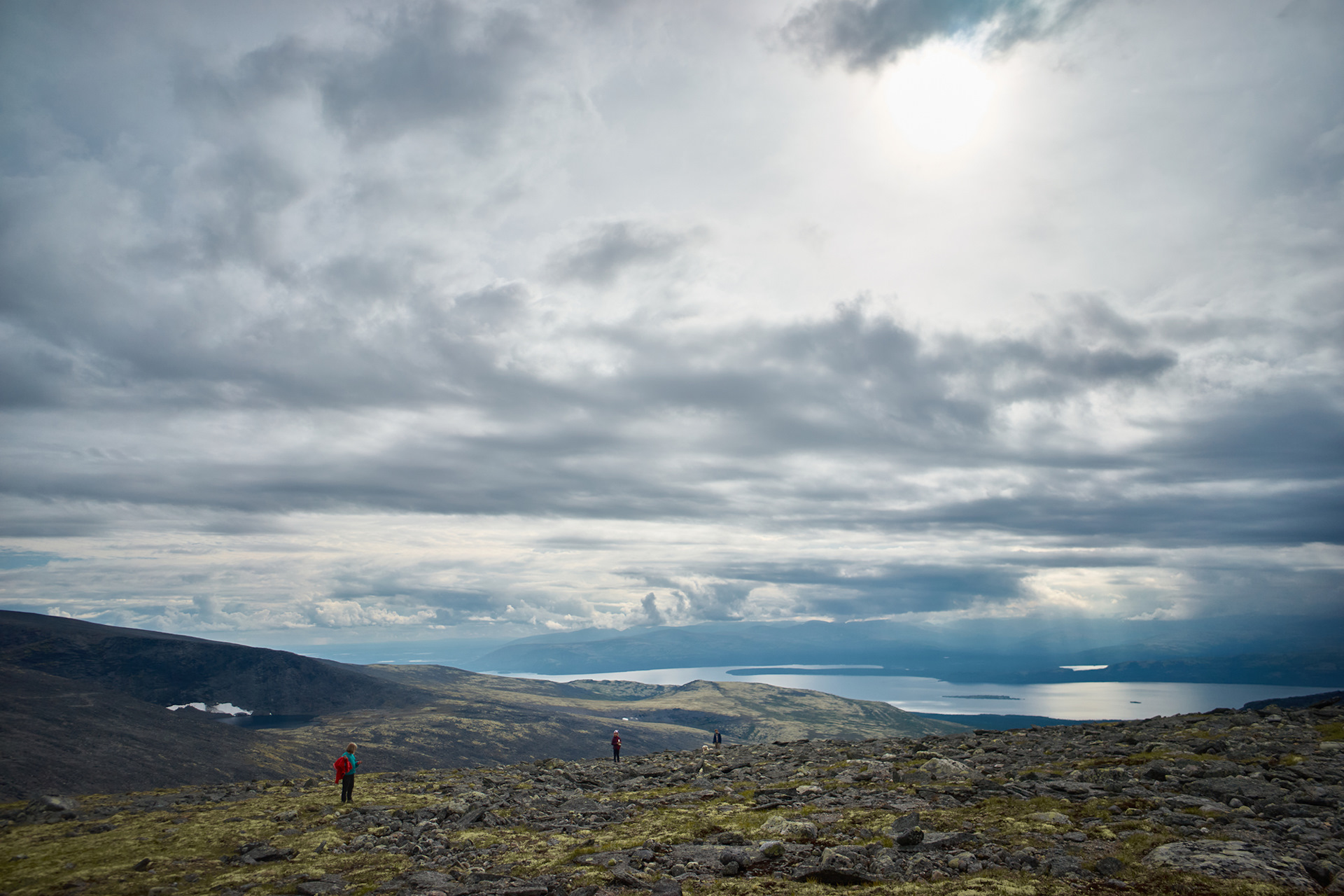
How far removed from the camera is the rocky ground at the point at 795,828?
19516 mm

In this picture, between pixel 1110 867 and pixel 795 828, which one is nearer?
pixel 1110 867

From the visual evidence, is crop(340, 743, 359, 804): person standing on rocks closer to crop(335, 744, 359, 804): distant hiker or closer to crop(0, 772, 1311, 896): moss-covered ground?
crop(335, 744, 359, 804): distant hiker

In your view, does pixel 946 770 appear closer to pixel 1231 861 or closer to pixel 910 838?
pixel 910 838

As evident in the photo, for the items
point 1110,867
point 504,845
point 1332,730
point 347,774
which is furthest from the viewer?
point 347,774

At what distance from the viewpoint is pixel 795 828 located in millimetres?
25234

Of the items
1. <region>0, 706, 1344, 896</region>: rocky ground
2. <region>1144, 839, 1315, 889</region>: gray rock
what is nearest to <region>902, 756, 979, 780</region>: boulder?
<region>0, 706, 1344, 896</region>: rocky ground

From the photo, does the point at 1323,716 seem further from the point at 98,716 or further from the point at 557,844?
the point at 98,716

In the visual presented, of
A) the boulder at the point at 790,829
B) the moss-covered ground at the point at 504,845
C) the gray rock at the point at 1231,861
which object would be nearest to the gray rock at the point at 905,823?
the moss-covered ground at the point at 504,845

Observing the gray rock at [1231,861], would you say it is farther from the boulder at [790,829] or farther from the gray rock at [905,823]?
the boulder at [790,829]

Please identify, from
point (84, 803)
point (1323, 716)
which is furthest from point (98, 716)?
point (1323, 716)

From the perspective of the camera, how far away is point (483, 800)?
38750 mm

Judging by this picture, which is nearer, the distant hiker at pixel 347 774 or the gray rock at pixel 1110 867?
the gray rock at pixel 1110 867

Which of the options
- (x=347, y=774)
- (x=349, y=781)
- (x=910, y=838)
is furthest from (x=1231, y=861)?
(x=347, y=774)

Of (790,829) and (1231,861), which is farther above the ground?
(1231,861)
